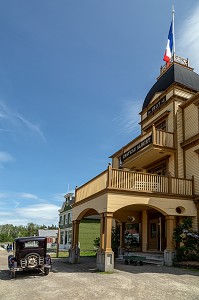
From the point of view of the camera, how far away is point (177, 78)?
20.4 meters

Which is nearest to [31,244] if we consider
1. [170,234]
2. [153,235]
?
[170,234]

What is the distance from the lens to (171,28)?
971 inches

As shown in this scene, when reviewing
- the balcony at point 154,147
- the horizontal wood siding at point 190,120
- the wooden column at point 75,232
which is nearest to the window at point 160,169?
the balcony at point 154,147

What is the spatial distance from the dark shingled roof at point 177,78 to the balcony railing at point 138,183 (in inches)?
302

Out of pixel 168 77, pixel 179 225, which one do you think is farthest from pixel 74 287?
pixel 168 77

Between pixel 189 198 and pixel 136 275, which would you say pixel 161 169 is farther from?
pixel 136 275

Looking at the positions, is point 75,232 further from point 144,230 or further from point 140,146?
point 140,146

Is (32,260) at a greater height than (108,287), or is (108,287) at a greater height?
(32,260)

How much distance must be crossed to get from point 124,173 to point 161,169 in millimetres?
5981

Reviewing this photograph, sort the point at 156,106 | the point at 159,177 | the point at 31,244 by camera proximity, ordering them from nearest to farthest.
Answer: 1. the point at 31,244
2. the point at 159,177
3. the point at 156,106

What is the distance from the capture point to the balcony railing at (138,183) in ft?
48.8

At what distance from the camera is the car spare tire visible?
1275cm

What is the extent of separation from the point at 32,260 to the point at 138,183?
22.0 feet

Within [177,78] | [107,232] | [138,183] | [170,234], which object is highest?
[177,78]
